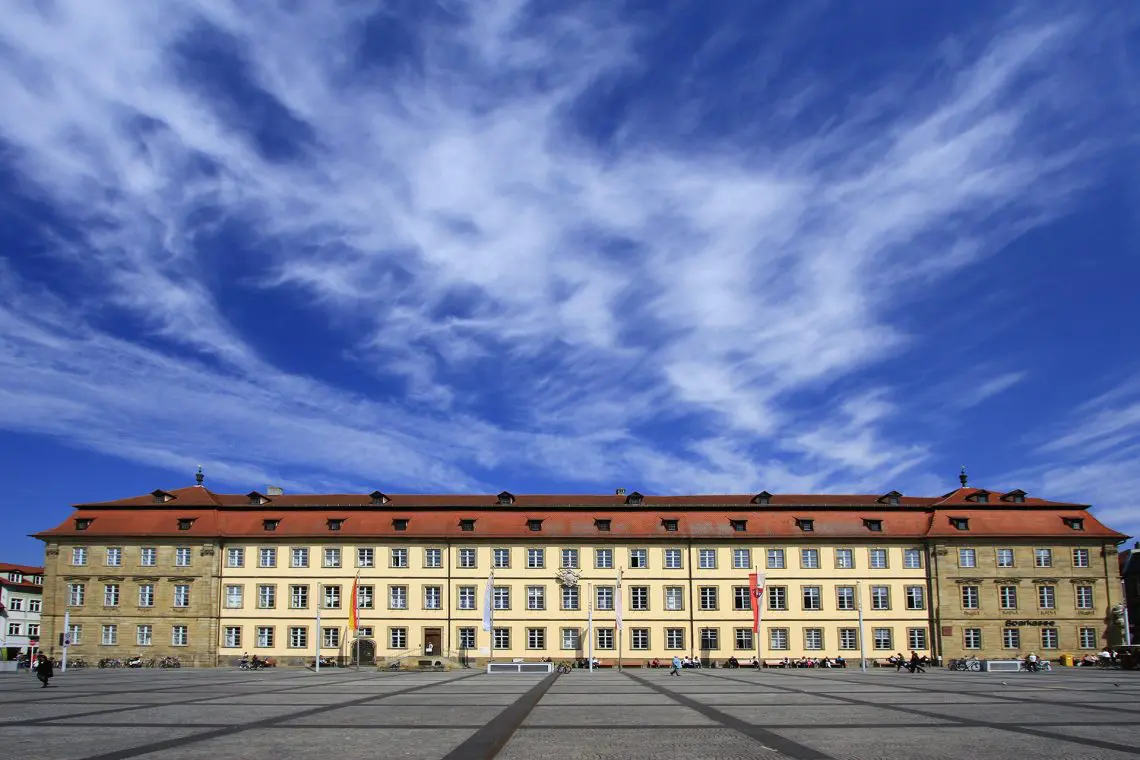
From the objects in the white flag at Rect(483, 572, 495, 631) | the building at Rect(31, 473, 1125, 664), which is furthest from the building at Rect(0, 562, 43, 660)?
the white flag at Rect(483, 572, 495, 631)

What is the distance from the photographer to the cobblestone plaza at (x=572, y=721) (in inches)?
798

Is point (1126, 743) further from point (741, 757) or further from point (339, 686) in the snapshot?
point (339, 686)

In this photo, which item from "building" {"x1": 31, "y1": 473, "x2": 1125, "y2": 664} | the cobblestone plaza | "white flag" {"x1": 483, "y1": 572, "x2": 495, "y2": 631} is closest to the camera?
the cobblestone plaza

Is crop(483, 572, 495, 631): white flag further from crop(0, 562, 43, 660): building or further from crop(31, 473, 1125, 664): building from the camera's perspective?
crop(0, 562, 43, 660): building

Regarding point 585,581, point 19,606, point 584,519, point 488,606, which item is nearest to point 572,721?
point 488,606

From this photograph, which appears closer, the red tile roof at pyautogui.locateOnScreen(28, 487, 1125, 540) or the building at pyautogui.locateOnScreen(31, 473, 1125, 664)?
the building at pyautogui.locateOnScreen(31, 473, 1125, 664)

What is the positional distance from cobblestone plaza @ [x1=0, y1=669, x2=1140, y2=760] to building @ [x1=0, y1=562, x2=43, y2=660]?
84.9m

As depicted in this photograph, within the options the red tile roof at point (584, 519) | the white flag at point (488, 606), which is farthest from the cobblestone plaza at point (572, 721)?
the red tile roof at point (584, 519)

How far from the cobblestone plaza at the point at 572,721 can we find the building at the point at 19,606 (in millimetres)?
84906

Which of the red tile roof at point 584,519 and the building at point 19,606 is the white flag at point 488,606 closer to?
the red tile roof at point 584,519

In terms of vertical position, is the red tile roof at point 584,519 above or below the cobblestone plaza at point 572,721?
above

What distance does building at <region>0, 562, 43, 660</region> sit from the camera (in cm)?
11612

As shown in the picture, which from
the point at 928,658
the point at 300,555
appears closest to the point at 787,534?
the point at 928,658

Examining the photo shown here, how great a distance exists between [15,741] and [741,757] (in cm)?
1638
